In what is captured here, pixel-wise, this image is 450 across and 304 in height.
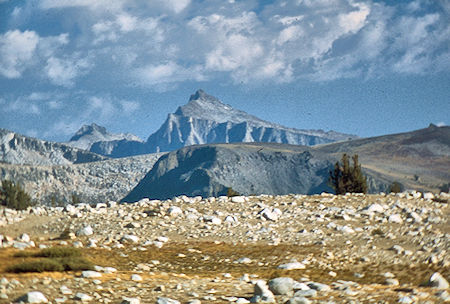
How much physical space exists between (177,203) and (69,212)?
636cm

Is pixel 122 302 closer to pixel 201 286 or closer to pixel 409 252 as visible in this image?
pixel 201 286

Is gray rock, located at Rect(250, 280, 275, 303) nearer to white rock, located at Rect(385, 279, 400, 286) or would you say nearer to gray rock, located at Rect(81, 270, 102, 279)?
white rock, located at Rect(385, 279, 400, 286)

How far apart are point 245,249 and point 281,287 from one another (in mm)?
7255

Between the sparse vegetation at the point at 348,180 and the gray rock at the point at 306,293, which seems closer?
the gray rock at the point at 306,293

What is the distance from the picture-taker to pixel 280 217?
21188 mm

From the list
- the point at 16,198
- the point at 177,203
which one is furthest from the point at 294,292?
the point at 16,198

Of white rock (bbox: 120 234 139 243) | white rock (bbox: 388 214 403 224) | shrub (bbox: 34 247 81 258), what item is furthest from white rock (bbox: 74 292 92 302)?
white rock (bbox: 388 214 403 224)

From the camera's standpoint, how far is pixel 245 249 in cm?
1639

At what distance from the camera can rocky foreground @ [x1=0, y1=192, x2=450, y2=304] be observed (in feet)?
30.2

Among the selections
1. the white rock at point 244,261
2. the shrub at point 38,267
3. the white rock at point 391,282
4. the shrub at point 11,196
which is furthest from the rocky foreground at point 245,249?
the shrub at point 11,196

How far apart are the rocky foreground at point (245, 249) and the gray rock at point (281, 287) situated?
0.02 meters

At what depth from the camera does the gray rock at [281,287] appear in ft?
30.1

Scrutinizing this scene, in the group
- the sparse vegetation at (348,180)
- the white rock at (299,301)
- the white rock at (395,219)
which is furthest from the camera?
the sparse vegetation at (348,180)

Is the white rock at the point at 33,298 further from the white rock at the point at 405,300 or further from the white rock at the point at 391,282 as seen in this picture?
the white rock at the point at 391,282
